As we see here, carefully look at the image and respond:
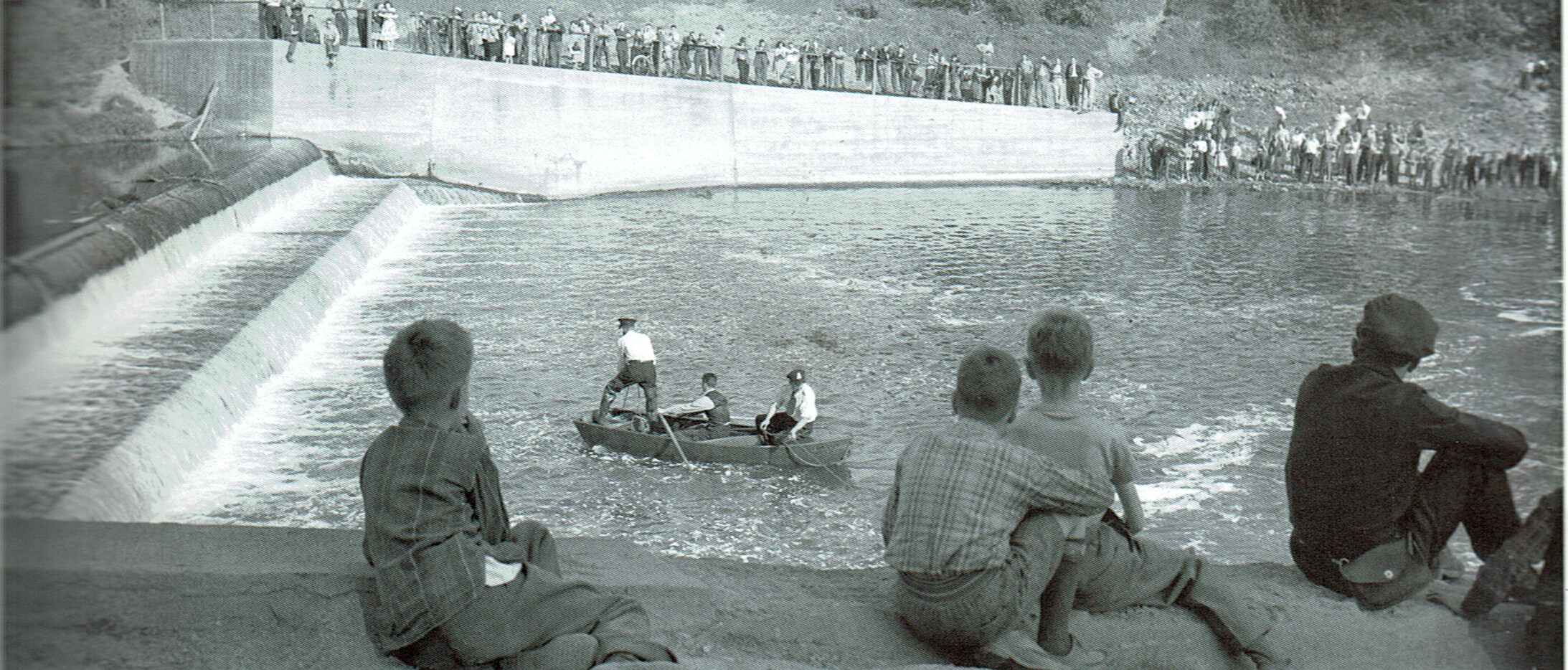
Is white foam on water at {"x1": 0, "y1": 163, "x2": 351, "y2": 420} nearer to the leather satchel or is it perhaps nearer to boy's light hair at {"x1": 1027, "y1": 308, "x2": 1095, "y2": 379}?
boy's light hair at {"x1": 1027, "y1": 308, "x2": 1095, "y2": 379}

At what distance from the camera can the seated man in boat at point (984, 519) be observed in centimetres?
259

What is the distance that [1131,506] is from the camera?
9.41 ft

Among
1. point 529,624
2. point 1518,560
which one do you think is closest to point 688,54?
point 529,624

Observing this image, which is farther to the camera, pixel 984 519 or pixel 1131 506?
pixel 1131 506

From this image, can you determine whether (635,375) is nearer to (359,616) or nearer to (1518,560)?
(359,616)

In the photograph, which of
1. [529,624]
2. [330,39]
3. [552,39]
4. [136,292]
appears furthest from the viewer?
[330,39]

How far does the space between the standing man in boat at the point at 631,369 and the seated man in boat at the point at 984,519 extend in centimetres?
249

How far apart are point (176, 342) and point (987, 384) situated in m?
3.74

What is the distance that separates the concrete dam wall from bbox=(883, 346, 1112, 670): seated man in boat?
3.17 m

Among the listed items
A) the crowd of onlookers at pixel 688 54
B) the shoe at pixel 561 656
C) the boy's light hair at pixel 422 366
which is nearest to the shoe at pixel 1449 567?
the shoe at pixel 561 656

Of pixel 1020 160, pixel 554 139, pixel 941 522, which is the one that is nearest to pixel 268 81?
pixel 554 139

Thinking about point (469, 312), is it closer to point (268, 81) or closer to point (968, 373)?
point (268, 81)

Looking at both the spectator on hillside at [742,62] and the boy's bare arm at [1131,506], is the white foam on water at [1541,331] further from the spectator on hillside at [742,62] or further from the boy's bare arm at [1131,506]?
the spectator on hillside at [742,62]

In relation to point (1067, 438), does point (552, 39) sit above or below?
above
